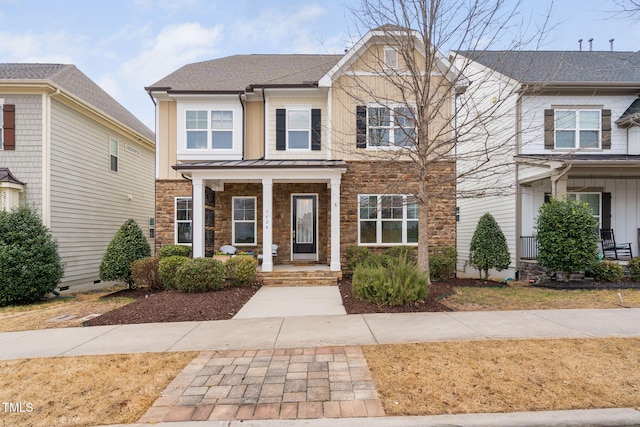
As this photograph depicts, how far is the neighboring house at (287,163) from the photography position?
35.4ft

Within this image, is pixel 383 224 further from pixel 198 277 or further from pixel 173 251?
pixel 173 251

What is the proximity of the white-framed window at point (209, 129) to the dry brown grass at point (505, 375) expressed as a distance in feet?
30.5

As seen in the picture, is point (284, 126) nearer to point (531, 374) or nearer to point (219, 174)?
point (219, 174)

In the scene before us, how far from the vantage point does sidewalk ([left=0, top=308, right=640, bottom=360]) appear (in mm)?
4785

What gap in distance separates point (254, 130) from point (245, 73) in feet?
9.54

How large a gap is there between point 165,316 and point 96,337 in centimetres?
130

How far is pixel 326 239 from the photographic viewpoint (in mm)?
11992

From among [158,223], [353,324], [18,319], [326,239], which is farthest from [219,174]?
[353,324]

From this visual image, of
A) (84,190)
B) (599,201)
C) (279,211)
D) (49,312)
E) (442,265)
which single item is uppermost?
(84,190)

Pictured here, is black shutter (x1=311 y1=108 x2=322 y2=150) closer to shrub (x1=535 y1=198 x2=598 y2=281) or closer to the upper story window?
the upper story window

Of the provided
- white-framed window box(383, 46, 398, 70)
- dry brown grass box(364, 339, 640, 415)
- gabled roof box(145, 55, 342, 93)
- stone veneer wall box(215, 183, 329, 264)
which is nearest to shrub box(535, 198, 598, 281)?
dry brown grass box(364, 339, 640, 415)

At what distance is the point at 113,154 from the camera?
44.9 ft

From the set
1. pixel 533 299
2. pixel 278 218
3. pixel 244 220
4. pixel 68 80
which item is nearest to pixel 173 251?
pixel 244 220

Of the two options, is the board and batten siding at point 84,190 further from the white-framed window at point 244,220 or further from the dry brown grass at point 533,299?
the dry brown grass at point 533,299
